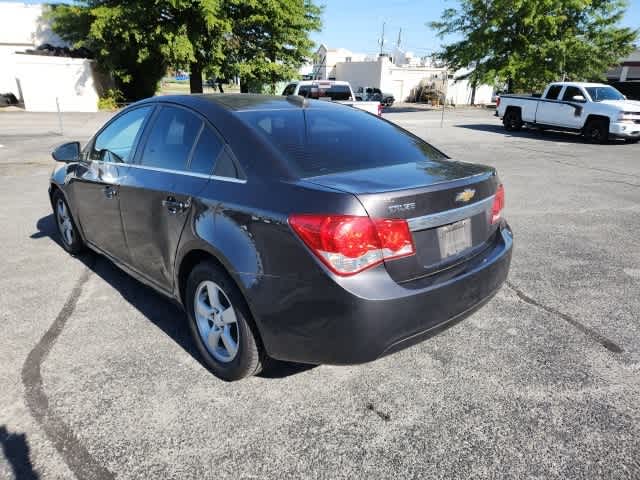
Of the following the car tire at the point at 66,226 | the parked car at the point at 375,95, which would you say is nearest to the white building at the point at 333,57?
the parked car at the point at 375,95

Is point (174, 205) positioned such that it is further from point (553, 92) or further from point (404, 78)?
point (404, 78)

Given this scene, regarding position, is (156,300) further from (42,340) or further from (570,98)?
(570,98)

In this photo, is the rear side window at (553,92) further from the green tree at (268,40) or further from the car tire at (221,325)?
the car tire at (221,325)

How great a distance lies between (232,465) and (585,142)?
57.4 ft

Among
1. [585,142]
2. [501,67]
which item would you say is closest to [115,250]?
[585,142]

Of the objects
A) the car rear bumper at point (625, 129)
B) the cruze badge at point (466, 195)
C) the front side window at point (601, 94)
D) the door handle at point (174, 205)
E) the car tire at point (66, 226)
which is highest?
the front side window at point (601, 94)

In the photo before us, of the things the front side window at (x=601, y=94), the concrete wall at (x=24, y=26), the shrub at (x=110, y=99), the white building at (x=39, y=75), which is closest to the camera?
the front side window at (x=601, y=94)

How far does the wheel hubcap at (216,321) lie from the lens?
2.62 meters

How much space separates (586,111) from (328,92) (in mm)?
8815

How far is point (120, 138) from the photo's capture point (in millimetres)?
3645

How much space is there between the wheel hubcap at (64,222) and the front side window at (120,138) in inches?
38.0

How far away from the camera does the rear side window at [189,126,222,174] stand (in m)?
2.65

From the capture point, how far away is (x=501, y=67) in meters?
30.4

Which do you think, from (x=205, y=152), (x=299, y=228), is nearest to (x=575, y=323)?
(x=299, y=228)
